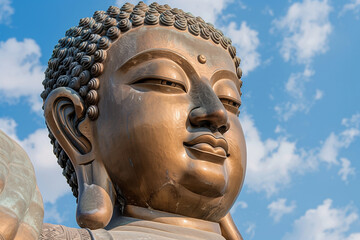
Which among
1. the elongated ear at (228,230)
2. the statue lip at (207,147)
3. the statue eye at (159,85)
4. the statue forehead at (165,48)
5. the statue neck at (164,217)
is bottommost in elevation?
the statue neck at (164,217)

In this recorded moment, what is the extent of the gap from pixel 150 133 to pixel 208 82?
0.86 m

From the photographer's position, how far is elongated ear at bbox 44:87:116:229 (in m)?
5.43

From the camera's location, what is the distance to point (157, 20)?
6121mm

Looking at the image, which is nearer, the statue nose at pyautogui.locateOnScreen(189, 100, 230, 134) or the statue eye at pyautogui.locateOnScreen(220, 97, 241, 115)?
the statue nose at pyautogui.locateOnScreen(189, 100, 230, 134)

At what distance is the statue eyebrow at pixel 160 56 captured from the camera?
→ 577cm

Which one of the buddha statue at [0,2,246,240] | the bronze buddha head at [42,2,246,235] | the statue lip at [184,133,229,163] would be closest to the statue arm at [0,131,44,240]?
the buddha statue at [0,2,246,240]

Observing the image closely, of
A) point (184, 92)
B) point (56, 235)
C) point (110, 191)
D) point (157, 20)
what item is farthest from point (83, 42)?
point (56, 235)

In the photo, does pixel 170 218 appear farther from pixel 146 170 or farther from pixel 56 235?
pixel 56 235

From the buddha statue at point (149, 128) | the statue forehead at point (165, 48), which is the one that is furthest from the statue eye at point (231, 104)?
the statue forehead at point (165, 48)

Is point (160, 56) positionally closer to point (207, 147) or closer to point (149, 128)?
point (149, 128)

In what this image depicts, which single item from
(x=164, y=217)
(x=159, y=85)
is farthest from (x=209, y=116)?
(x=164, y=217)

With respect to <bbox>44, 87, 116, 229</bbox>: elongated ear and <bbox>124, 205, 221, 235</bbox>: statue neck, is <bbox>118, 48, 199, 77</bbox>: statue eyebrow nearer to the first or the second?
<bbox>44, 87, 116, 229</bbox>: elongated ear

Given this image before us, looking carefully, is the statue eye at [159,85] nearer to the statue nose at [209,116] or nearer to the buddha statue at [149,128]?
the buddha statue at [149,128]

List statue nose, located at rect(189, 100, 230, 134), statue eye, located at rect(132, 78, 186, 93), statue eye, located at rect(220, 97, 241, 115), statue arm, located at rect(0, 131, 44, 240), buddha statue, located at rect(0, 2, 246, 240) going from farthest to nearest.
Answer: statue eye, located at rect(220, 97, 241, 115) < statue eye, located at rect(132, 78, 186, 93) < statue nose, located at rect(189, 100, 230, 134) < buddha statue, located at rect(0, 2, 246, 240) < statue arm, located at rect(0, 131, 44, 240)
